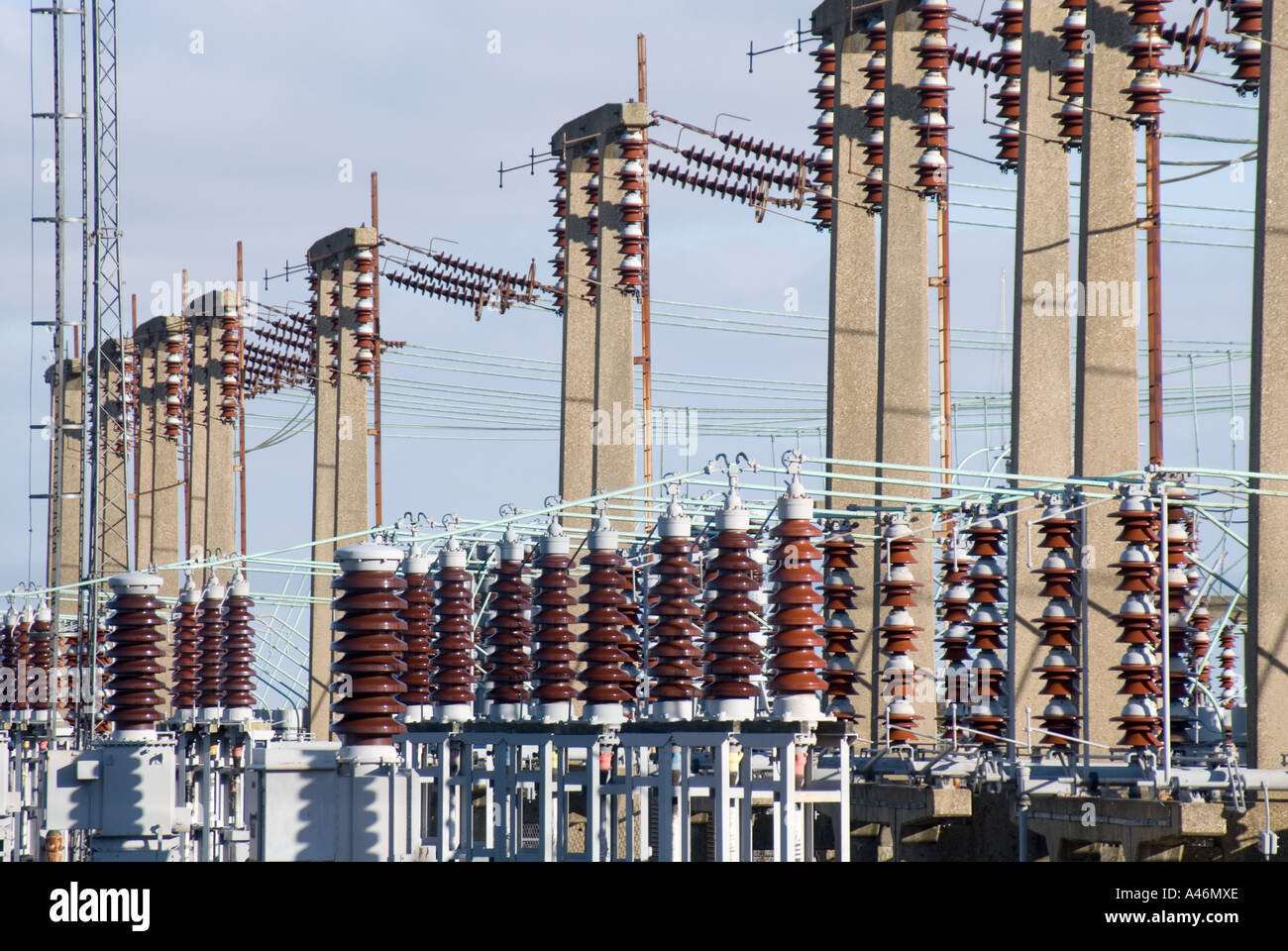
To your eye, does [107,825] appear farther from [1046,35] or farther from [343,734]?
[1046,35]

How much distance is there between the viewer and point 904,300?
25469mm

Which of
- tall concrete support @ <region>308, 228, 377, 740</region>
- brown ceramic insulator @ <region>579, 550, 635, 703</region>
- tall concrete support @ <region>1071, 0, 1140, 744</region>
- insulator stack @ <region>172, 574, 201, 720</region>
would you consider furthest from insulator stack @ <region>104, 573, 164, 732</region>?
tall concrete support @ <region>308, 228, 377, 740</region>

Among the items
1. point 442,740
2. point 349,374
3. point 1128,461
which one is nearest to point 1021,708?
point 1128,461

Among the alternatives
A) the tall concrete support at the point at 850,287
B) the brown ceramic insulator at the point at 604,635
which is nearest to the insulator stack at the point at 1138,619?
the brown ceramic insulator at the point at 604,635

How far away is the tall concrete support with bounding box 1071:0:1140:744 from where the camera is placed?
2080cm

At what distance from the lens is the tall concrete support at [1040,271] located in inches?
896

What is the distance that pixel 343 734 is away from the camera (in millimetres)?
14938

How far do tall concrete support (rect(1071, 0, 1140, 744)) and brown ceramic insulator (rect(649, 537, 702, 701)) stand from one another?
4.74 metres

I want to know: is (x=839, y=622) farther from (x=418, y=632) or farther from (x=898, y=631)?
(x=418, y=632)

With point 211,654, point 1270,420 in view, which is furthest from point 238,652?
point 1270,420

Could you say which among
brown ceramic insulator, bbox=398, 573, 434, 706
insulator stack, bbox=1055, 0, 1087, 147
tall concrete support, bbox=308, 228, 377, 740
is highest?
insulator stack, bbox=1055, 0, 1087, 147

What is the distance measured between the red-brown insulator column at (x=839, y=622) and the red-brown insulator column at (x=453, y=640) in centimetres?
421

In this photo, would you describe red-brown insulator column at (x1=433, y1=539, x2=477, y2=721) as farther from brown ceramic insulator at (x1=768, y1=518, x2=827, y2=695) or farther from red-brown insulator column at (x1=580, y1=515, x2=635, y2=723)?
brown ceramic insulator at (x1=768, y1=518, x2=827, y2=695)
